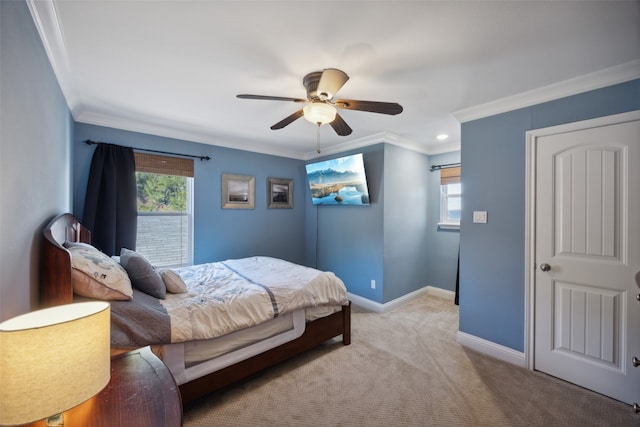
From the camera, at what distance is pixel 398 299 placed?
12.6 feet

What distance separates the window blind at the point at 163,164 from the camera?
128 inches

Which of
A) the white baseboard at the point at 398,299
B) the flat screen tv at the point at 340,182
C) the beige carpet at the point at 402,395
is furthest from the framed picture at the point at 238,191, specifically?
the beige carpet at the point at 402,395

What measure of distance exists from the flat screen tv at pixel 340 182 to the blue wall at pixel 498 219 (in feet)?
4.25

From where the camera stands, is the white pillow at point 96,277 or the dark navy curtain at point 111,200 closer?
the white pillow at point 96,277

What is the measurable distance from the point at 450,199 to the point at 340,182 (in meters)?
1.80

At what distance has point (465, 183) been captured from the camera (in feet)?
9.11

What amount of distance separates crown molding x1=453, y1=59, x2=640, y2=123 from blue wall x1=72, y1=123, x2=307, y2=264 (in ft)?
9.33

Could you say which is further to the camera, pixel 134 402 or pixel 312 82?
pixel 312 82

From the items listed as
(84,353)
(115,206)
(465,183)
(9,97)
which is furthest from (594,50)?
(115,206)

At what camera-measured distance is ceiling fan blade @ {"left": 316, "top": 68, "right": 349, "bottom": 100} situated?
→ 1.69m

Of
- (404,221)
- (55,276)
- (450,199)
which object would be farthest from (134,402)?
(450,199)

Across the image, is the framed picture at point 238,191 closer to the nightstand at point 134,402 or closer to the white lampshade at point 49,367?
the nightstand at point 134,402

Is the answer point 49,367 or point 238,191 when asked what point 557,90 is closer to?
point 49,367

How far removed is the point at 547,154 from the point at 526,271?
102 centimetres
